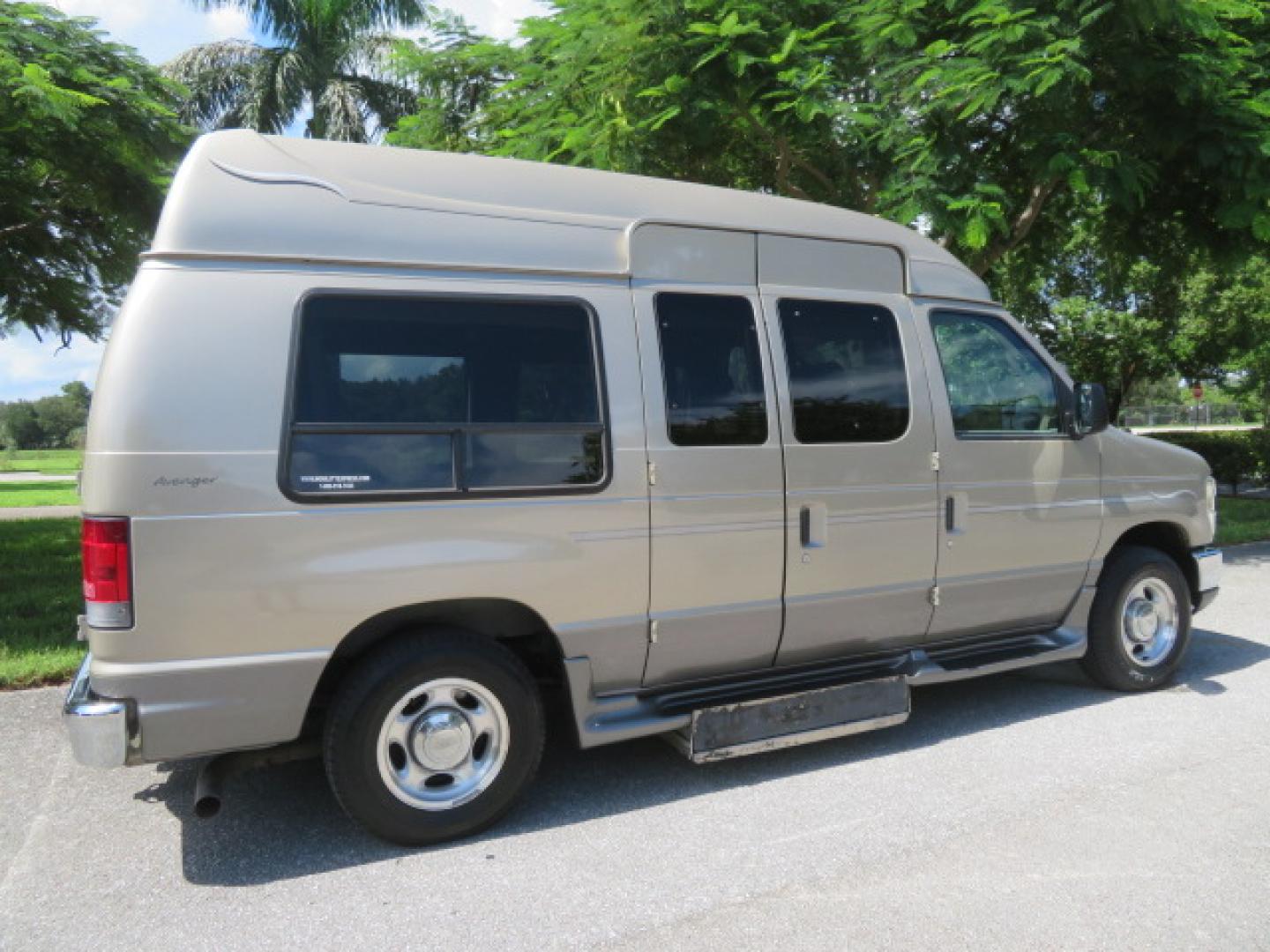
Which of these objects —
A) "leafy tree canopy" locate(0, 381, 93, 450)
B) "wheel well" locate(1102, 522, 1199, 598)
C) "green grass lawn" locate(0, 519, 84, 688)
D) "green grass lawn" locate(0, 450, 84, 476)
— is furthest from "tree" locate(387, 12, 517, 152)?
"leafy tree canopy" locate(0, 381, 93, 450)

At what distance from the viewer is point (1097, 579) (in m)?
5.30

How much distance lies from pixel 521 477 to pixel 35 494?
28.6m

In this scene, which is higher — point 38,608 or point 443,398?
point 443,398

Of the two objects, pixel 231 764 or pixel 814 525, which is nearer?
pixel 231 764

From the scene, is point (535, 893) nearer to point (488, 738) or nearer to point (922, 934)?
point (488, 738)

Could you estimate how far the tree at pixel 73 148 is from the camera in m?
6.93

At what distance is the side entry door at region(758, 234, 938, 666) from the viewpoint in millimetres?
4305

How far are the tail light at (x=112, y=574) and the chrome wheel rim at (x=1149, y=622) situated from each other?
5131 mm

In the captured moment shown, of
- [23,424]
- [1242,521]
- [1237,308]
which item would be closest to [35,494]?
[1242,521]

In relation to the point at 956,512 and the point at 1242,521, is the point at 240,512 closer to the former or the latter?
the point at 956,512

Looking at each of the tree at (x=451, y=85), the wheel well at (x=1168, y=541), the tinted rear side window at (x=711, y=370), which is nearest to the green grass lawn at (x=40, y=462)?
the tree at (x=451, y=85)

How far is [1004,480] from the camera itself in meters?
4.86

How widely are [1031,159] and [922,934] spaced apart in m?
7.42

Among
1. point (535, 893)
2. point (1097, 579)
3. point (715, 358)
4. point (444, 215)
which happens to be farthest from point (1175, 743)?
point (444, 215)
